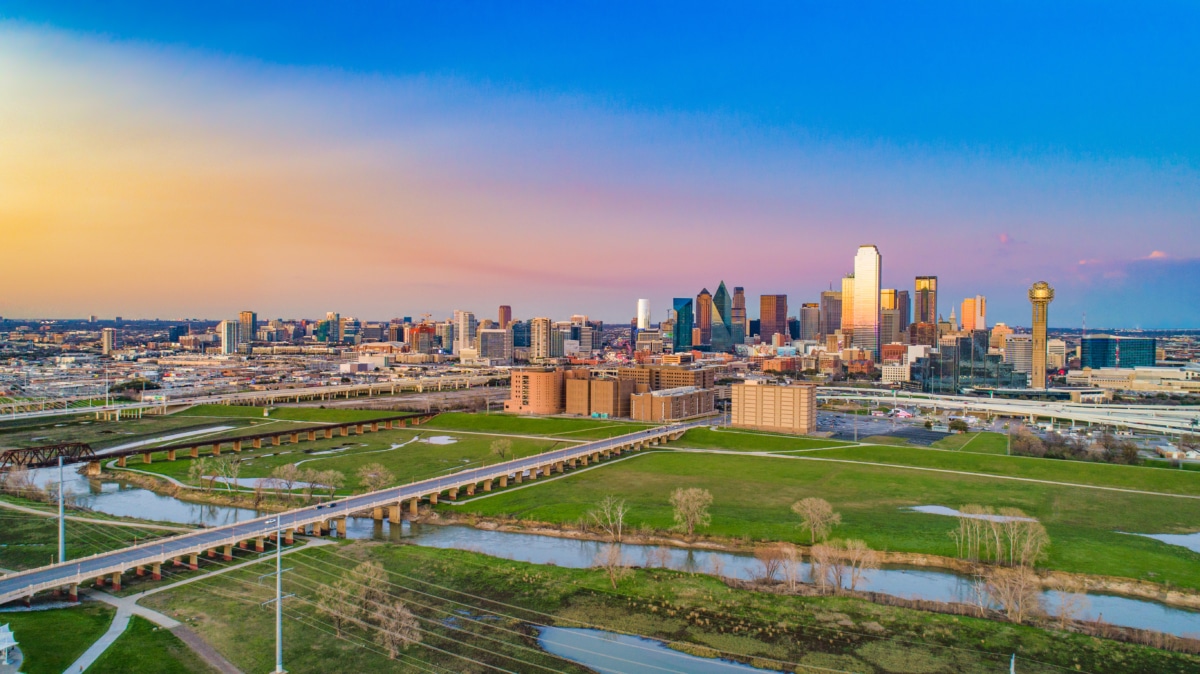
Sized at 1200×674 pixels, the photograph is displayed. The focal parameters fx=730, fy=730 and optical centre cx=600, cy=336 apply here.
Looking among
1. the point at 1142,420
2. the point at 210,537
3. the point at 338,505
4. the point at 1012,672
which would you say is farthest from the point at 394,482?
the point at 1142,420

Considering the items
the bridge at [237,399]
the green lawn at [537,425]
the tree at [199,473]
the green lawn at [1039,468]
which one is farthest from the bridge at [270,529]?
the bridge at [237,399]

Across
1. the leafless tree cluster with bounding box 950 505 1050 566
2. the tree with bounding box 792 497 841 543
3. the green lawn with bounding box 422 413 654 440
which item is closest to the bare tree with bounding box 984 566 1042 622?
the leafless tree cluster with bounding box 950 505 1050 566

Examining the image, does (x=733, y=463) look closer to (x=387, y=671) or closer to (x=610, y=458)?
(x=610, y=458)

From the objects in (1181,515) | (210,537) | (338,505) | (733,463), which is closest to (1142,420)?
(1181,515)

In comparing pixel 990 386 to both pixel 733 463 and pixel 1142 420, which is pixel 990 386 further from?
pixel 733 463

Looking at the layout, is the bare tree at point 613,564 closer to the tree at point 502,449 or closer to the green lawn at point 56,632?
the green lawn at point 56,632

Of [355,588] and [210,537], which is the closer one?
[355,588]

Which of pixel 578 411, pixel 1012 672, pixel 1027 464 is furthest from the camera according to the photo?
pixel 578 411

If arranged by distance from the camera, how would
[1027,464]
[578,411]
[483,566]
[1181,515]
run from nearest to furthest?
[483,566] → [1181,515] → [1027,464] → [578,411]
